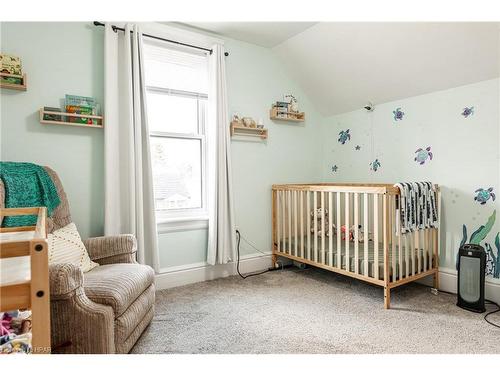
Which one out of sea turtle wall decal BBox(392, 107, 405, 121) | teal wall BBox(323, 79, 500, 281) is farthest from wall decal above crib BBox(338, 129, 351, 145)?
sea turtle wall decal BBox(392, 107, 405, 121)

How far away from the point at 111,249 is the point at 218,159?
1241 millimetres

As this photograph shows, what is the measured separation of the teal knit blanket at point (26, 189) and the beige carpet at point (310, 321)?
971mm

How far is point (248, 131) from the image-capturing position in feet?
10.4

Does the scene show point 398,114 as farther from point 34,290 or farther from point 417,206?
point 34,290

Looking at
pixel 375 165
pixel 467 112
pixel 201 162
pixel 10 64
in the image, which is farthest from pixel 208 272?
pixel 467 112

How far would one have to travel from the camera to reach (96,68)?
242cm

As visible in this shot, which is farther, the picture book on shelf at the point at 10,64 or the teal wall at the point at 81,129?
the teal wall at the point at 81,129

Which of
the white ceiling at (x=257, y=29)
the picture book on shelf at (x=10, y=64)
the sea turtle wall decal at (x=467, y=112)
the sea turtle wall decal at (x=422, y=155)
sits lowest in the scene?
the sea turtle wall decal at (x=422, y=155)

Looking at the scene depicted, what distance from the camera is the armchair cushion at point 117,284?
1.50 metres

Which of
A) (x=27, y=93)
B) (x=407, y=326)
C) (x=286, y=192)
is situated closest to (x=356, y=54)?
(x=286, y=192)

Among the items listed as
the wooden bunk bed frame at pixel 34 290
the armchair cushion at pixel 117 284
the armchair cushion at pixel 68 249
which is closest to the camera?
the wooden bunk bed frame at pixel 34 290

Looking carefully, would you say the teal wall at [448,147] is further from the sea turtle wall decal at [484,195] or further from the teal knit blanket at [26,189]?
the teal knit blanket at [26,189]

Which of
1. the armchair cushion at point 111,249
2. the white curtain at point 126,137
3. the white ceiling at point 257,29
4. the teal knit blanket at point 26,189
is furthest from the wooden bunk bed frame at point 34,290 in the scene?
the white ceiling at point 257,29

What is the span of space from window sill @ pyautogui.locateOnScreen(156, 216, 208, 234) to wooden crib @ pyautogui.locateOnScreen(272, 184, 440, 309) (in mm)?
800
